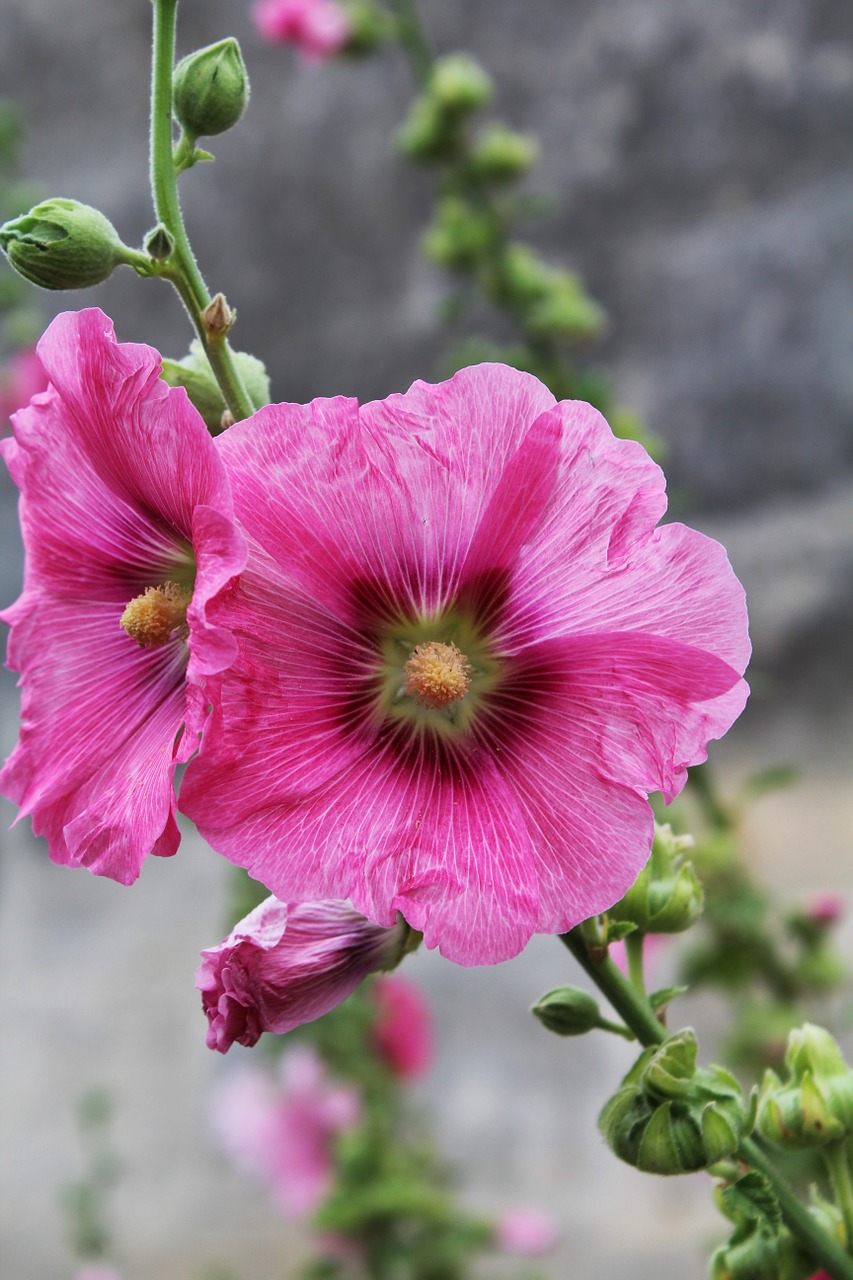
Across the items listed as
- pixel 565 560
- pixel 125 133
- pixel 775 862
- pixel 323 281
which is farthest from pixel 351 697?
pixel 125 133

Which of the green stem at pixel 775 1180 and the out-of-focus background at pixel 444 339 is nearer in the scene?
the green stem at pixel 775 1180

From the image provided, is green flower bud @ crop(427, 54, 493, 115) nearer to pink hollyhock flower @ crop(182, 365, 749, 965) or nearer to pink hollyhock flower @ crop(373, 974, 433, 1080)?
pink hollyhock flower @ crop(373, 974, 433, 1080)

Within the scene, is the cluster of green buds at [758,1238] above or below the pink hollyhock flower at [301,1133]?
below

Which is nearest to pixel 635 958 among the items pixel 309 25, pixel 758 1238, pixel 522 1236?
pixel 758 1238

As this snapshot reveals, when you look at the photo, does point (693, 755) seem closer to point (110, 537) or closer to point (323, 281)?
point (110, 537)

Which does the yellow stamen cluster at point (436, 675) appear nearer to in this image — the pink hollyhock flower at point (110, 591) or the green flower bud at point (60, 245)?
the pink hollyhock flower at point (110, 591)

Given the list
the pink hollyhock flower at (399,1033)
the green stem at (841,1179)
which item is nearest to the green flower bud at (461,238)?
the pink hollyhock flower at (399,1033)

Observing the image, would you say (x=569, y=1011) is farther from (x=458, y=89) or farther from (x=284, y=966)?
(x=458, y=89)
